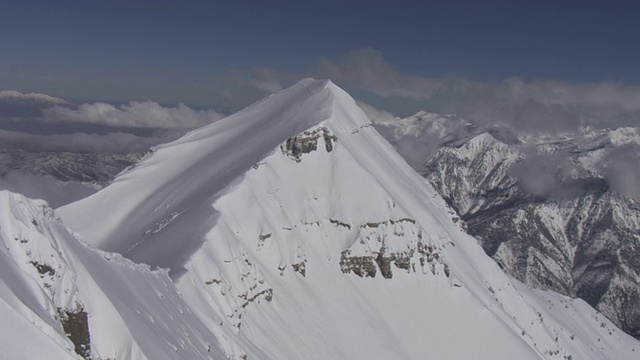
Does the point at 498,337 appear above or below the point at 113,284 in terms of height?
below

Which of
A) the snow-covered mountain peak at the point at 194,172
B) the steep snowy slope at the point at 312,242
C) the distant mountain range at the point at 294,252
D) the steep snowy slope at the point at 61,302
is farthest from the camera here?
the snow-covered mountain peak at the point at 194,172

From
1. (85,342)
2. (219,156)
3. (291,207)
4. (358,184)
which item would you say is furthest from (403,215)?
(85,342)

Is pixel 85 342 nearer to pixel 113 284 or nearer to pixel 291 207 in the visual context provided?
pixel 113 284

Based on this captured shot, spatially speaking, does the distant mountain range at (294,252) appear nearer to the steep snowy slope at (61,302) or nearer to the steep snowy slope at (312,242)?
the steep snowy slope at (312,242)

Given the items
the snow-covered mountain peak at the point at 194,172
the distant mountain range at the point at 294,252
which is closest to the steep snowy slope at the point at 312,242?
the distant mountain range at the point at 294,252

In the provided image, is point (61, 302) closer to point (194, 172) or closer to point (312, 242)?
point (312, 242)

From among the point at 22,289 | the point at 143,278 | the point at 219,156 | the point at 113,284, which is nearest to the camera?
the point at 22,289

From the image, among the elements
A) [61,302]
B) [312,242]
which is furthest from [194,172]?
[61,302]
